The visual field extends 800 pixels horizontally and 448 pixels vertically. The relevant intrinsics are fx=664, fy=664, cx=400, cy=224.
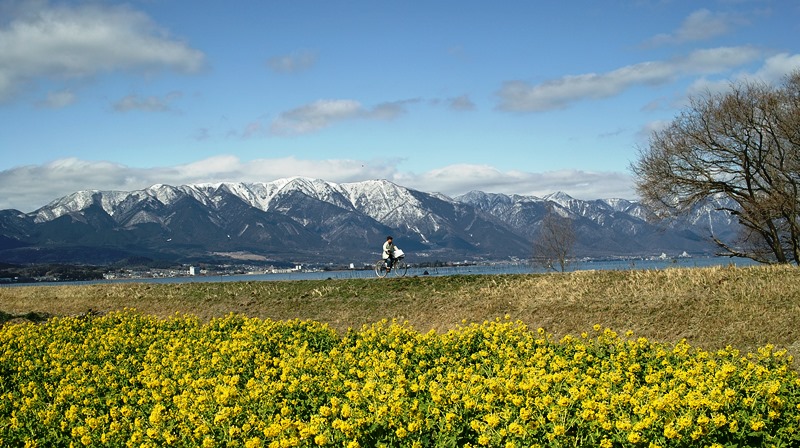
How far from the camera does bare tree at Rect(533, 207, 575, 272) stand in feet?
264

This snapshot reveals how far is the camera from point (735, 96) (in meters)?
38.0

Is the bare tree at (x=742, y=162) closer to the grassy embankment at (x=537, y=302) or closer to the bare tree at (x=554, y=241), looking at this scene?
the grassy embankment at (x=537, y=302)

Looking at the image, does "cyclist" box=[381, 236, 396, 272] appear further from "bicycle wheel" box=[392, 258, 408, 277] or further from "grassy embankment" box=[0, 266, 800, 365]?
"grassy embankment" box=[0, 266, 800, 365]

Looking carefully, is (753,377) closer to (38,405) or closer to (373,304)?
(38,405)

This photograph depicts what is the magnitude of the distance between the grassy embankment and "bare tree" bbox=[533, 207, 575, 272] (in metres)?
49.8

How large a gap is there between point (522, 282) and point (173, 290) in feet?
66.3

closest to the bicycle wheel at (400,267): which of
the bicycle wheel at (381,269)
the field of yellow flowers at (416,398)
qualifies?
the bicycle wheel at (381,269)

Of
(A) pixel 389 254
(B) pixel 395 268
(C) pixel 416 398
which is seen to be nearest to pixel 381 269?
Result: (B) pixel 395 268

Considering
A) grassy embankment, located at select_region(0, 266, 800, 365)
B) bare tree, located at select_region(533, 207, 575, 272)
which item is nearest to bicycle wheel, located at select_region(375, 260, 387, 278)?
grassy embankment, located at select_region(0, 266, 800, 365)

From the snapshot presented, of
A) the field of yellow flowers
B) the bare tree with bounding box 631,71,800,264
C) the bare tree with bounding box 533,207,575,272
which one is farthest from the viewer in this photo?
the bare tree with bounding box 533,207,575,272

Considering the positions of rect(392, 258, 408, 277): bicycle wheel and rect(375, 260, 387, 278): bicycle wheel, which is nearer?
rect(392, 258, 408, 277): bicycle wheel

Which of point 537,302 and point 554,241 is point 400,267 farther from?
point 554,241

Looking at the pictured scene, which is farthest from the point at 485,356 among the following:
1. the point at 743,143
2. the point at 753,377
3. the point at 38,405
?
the point at 743,143

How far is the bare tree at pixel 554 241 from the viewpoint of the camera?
8056 centimetres
